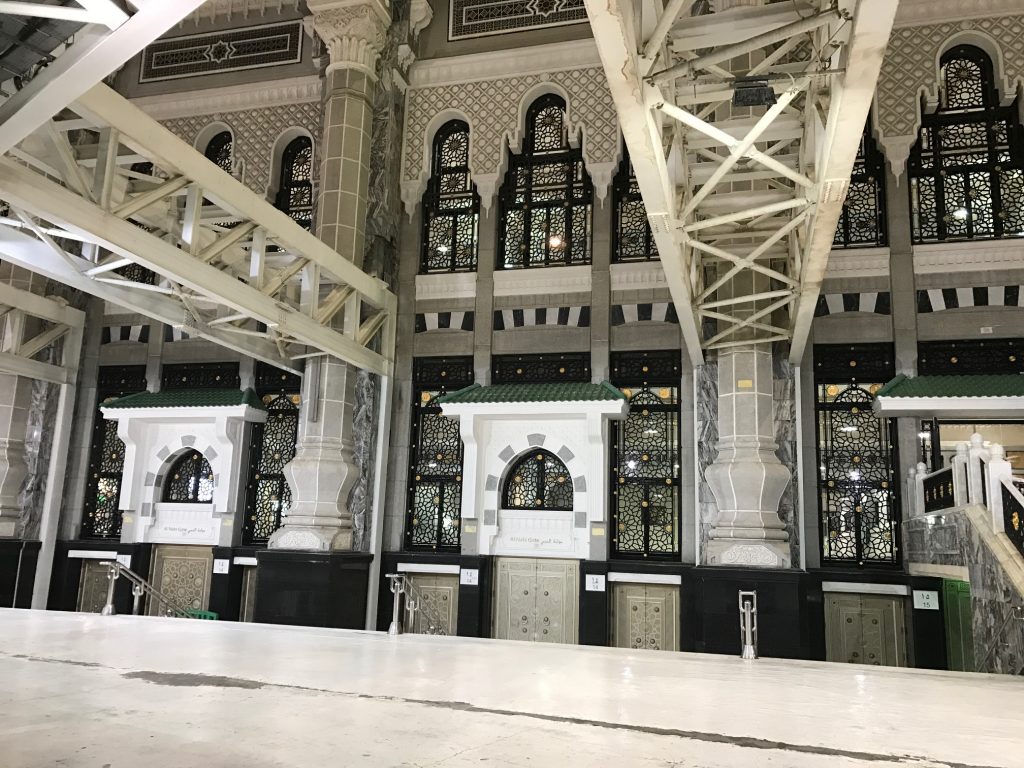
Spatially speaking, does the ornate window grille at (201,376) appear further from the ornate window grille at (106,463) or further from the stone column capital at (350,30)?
the stone column capital at (350,30)

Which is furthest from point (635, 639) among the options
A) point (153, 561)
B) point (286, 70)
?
point (286, 70)

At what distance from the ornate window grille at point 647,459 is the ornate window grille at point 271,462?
5.46 metres

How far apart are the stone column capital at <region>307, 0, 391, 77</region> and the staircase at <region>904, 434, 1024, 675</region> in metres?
10.5

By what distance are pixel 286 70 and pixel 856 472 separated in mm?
11986

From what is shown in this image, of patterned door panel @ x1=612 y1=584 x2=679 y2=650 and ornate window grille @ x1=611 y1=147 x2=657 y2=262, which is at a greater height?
ornate window grille @ x1=611 y1=147 x2=657 y2=262

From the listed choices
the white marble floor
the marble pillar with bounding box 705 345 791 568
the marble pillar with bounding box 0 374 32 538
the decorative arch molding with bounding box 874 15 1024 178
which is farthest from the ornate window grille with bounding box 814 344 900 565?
the marble pillar with bounding box 0 374 32 538

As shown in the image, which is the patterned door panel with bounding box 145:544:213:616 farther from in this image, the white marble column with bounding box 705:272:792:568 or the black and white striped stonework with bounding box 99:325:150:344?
the white marble column with bounding box 705:272:792:568

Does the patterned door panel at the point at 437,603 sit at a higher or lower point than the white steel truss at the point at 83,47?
lower

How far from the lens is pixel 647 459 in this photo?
1241cm

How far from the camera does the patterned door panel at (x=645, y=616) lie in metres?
11.9

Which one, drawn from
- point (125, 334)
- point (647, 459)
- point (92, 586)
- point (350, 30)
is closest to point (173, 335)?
point (125, 334)

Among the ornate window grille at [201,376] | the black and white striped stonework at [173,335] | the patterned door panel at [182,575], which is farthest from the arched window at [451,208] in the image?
the patterned door panel at [182,575]

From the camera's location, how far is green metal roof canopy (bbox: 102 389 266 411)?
13.5 m

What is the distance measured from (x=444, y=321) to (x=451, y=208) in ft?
6.71
